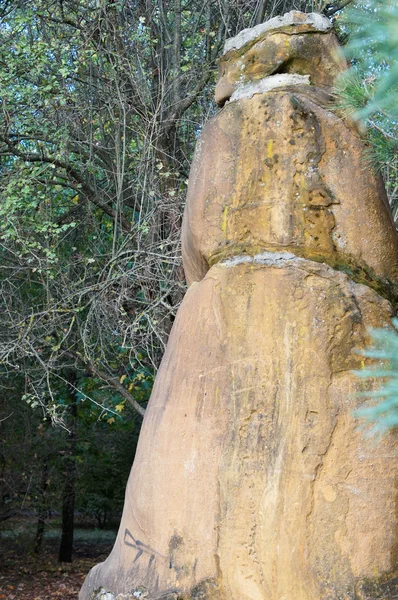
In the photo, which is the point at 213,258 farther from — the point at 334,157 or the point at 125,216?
the point at 125,216

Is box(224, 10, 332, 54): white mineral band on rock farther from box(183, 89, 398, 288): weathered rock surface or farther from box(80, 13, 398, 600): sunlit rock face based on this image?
→ box(183, 89, 398, 288): weathered rock surface

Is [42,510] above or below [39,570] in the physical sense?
above

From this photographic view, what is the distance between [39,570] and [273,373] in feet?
29.2

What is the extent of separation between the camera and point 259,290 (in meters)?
3.07

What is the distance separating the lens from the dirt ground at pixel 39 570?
9.47 m

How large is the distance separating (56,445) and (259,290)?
323 inches

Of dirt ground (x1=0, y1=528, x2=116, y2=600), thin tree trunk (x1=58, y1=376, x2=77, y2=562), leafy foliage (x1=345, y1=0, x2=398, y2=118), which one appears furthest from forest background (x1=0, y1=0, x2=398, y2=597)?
leafy foliage (x1=345, y1=0, x2=398, y2=118)

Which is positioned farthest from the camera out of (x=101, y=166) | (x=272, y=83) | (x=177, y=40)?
(x=101, y=166)

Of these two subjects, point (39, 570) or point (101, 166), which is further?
point (39, 570)

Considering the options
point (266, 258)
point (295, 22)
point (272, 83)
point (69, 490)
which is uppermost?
point (295, 22)

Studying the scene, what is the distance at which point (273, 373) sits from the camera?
2957 mm

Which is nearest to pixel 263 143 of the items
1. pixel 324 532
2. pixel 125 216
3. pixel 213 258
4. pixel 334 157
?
pixel 334 157

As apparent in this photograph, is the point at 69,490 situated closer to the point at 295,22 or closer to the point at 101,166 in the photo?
the point at 101,166

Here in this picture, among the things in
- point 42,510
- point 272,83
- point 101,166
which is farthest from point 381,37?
point 42,510
